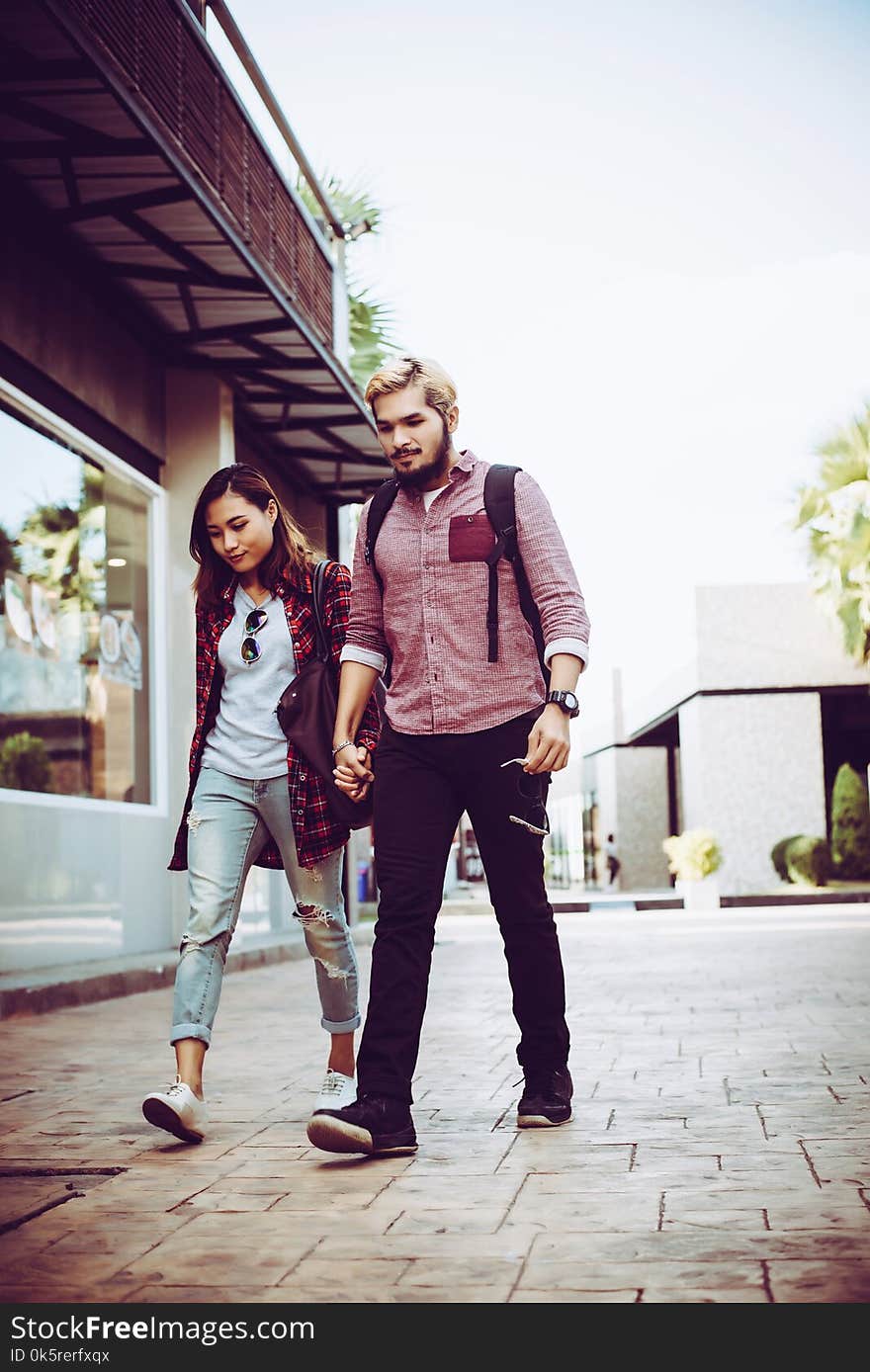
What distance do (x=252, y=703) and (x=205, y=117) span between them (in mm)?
7460

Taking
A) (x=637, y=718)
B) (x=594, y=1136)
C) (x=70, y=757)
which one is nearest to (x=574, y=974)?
(x=70, y=757)

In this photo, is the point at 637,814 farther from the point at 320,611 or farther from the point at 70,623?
the point at 320,611

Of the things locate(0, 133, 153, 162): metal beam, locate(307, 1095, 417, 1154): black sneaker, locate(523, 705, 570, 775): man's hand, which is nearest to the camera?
locate(307, 1095, 417, 1154): black sneaker

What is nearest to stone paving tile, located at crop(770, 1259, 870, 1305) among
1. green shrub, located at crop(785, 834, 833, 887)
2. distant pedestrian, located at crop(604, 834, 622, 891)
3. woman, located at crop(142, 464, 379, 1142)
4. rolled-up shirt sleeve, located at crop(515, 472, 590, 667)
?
rolled-up shirt sleeve, located at crop(515, 472, 590, 667)

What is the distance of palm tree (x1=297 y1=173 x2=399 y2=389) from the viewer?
20.8 m

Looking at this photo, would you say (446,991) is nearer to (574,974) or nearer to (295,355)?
(574,974)

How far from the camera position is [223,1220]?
3.27m

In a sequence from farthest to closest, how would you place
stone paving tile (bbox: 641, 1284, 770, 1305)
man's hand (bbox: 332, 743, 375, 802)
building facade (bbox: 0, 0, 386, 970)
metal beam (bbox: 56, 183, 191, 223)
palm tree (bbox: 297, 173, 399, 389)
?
1. palm tree (bbox: 297, 173, 399, 389)
2. metal beam (bbox: 56, 183, 191, 223)
3. building facade (bbox: 0, 0, 386, 970)
4. man's hand (bbox: 332, 743, 375, 802)
5. stone paving tile (bbox: 641, 1284, 770, 1305)

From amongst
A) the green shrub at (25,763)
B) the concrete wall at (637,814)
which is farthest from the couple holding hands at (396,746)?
the concrete wall at (637,814)

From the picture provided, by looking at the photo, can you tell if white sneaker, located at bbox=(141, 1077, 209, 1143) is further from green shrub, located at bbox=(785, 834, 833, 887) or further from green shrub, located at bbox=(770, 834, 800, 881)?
green shrub, located at bbox=(770, 834, 800, 881)

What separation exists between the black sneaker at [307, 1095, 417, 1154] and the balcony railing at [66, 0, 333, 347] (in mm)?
5339

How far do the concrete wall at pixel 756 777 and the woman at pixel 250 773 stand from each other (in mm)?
26723

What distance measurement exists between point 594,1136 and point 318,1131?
0.77m

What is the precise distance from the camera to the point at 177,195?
9273mm
